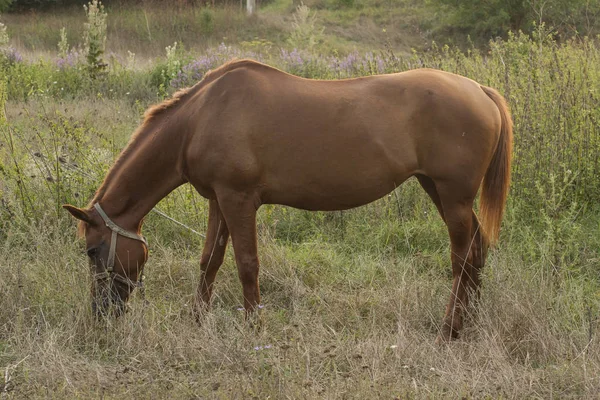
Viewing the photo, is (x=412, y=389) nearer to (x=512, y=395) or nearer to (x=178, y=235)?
(x=512, y=395)

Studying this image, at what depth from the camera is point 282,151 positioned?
3.96 meters

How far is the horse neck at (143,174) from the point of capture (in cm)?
404

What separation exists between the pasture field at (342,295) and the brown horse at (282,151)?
32 cm

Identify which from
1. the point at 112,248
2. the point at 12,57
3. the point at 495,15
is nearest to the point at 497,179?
the point at 112,248

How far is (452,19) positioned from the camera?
19047mm

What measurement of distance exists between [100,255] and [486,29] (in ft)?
56.0

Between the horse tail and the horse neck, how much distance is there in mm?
1950

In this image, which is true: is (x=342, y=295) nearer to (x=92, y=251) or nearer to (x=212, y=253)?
(x=212, y=253)

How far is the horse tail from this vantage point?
4.25m

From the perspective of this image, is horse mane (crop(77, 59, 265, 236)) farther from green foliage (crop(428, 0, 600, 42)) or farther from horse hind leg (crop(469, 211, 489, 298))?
green foliage (crop(428, 0, 600, 42))

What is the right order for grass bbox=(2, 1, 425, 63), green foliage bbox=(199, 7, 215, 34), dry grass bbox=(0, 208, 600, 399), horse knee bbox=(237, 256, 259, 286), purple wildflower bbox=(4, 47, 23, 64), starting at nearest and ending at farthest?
dry grass bbox=(0, 208, 600, 399), horse knee bbox=(237, 256, 259, 286), purple wildflower bbox=(4, 47, 23, 64), grass bbox=(2, 1, 425, 63), green foliage bbox=(199, 7, 215, 34)

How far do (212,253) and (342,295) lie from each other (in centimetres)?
94

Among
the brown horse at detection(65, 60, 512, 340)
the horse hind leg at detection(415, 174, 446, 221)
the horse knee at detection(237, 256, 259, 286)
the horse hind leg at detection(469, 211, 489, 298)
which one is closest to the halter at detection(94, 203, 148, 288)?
the brown horse at detection(65, 60, 512, 340)

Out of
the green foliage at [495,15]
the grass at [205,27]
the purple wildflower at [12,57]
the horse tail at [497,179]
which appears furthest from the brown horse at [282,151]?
the grass at [205,27]
